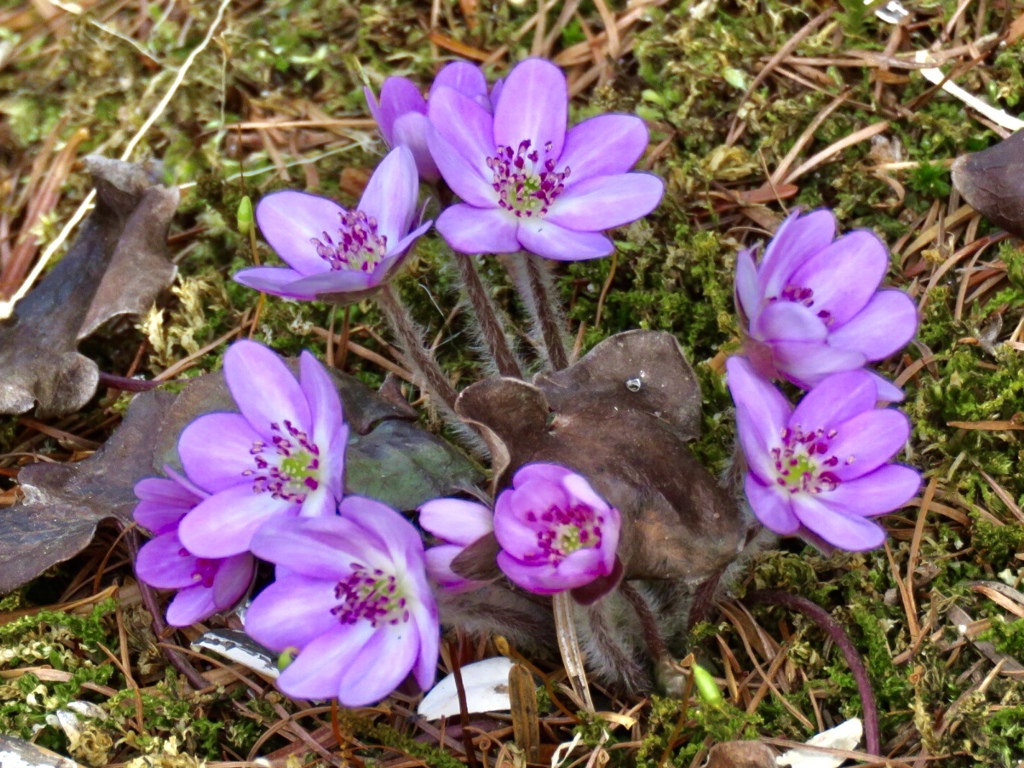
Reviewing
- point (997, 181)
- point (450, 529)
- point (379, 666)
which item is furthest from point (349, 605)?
point (997, 181)

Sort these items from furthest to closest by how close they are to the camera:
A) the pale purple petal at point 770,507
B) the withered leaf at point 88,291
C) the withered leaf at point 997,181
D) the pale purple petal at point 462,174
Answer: the withered leaf at point 88,291, the withered leaf at point 997,181, the pale purple petal at point 462,174, the pale purple petal at point 770,507

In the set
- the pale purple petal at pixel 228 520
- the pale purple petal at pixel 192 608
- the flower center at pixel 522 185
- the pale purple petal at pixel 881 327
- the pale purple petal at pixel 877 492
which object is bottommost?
the pale purple petal at pixel 877 492

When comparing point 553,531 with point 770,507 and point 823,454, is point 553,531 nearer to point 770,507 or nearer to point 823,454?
point 770,507

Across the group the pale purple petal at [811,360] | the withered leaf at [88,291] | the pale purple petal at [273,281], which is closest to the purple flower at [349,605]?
the pale purple petal at [273,281]

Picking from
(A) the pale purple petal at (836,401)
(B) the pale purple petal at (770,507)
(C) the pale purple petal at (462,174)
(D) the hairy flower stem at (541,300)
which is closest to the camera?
(B) the pale purple petal at (770,507)

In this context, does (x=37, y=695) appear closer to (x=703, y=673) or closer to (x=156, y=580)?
(x=156, y=580)

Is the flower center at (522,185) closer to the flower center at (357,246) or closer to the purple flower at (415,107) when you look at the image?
the purple flower at (415,107)

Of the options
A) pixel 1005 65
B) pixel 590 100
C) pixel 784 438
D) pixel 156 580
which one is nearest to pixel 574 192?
pixel 784 438
